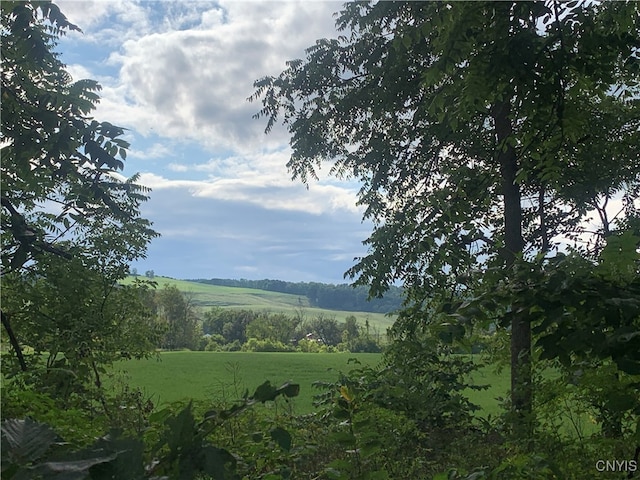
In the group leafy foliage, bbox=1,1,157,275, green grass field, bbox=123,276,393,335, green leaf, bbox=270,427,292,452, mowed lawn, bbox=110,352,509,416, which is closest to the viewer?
green leaf, bbox=270,427,292,452

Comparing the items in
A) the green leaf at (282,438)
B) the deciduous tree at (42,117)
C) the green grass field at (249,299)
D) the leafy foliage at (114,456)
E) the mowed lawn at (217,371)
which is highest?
the deciduous tree at (42,117)

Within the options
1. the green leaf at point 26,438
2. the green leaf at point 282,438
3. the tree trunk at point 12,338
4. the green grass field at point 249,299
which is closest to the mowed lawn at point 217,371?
the tree trunk at point 12,338

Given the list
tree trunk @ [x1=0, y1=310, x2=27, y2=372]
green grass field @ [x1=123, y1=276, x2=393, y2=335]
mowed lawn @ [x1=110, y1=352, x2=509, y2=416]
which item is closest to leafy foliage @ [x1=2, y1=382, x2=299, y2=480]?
tree trunk @ [x1=0, y1=310, x2=27, y2=372]

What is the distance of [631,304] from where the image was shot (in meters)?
1.50

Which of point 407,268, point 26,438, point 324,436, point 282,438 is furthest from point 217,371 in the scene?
point 26,438

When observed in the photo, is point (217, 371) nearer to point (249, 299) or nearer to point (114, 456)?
point (114, 456)

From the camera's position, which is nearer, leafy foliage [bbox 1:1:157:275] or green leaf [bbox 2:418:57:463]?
green leaf [bbox 2:418:57:463]

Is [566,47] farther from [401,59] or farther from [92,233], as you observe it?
[92,233]

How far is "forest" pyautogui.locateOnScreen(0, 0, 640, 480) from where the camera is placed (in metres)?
1.68

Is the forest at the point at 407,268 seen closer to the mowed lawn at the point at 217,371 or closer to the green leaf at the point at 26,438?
the green leaf at the point at 26,438

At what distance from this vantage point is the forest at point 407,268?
5.51ft

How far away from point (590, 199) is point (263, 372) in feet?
74.7

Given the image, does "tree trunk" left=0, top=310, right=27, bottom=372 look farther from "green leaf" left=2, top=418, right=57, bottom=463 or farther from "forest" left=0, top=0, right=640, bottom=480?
"green leaf" left=2, top=418, right=57, bottom=463

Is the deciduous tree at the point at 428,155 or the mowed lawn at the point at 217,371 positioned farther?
the mowed lawn at the point at 217,371
